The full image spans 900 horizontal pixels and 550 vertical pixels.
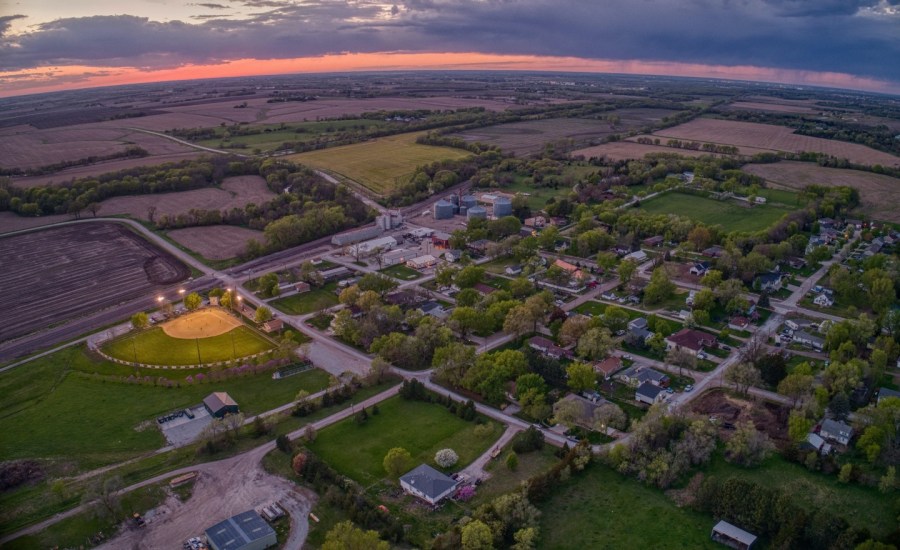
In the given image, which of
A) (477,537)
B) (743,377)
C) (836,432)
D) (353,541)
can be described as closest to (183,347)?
(353,541)

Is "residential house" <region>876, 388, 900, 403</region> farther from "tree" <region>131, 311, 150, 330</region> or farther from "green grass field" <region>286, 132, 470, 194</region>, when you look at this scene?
"green grass field" <region>286, 132, 470, 194</region>

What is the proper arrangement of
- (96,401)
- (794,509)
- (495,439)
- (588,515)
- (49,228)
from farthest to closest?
(49,228) → (96,401) → (495,439) → (588,515) → (794,509)

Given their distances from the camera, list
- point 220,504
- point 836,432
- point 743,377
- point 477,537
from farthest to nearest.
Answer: point 743,377, point 836,432, point 220,504, point 477,537

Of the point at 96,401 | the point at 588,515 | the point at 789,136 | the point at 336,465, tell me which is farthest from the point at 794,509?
the point at 789,136

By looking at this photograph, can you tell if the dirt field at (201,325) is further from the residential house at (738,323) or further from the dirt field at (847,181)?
the dirt field at (847,181)

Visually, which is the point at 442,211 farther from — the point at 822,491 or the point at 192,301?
the point at 822,491

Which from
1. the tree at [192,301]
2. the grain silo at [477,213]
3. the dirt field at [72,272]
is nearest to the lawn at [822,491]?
the tree at [192,301]

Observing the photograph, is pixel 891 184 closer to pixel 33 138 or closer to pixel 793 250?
pixel 793 250
